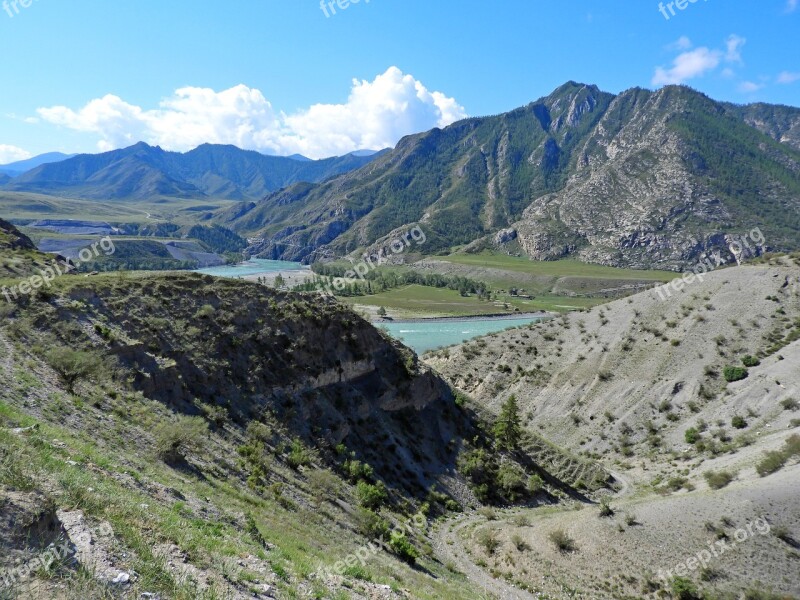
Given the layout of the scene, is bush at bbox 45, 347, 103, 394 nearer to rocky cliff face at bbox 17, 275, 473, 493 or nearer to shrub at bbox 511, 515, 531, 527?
rocky cliff face at bbox 17, 275, 473, 493

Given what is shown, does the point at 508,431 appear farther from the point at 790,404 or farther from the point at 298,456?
the point at 790,404

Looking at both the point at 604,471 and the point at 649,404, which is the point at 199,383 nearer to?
the point at 604,471

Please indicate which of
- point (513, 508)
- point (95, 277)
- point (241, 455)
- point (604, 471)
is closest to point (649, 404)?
point (604, 471)

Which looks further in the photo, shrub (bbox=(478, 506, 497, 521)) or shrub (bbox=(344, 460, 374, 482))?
shrub (bbox=(478, 506, 497, 521))

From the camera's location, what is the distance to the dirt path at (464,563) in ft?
81.4

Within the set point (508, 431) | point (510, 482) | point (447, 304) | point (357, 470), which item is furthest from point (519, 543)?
point (447, 304)

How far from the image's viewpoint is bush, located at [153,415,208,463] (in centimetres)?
1961

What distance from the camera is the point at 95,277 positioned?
109ft

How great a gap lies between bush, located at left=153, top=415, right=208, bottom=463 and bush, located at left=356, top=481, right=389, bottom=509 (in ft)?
32.8
